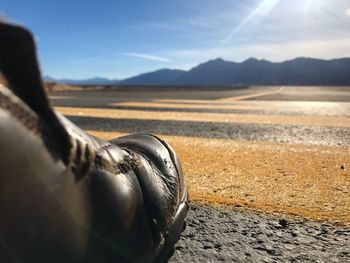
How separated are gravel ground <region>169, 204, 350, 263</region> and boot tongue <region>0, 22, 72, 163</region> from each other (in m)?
1.06

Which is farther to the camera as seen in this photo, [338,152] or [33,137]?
[338,152]

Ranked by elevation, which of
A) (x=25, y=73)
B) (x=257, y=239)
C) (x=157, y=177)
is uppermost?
(x=25, y=73)

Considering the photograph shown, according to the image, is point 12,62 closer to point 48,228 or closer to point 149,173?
point 48,228

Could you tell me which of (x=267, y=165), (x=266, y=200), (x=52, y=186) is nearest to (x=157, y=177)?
(x=52, y=186)

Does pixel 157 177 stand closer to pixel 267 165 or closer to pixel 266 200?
pixel 266 200

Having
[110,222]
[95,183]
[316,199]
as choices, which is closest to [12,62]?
[95,183]

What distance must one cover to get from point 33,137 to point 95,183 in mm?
260

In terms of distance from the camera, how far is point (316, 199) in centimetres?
282

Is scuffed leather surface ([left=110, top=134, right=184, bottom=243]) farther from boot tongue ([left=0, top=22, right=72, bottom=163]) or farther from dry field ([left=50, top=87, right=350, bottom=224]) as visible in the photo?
dry field ([left=50, top=87, right=350, bottom=224])

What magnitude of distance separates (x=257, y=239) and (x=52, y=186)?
137 centimetres

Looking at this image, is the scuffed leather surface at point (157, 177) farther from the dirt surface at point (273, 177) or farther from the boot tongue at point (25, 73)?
the dirt surface at point (273, 177)

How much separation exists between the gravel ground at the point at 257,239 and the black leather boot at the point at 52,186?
23.8 inches

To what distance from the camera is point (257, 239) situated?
6.85 ft

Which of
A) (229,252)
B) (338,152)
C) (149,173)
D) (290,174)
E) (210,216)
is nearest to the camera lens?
(149,173)
